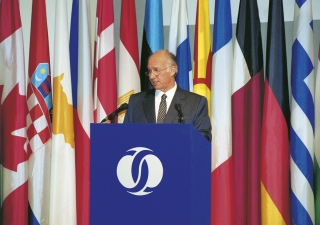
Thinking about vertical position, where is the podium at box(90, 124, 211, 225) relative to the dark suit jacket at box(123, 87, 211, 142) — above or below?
below

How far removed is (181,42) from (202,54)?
0.65 ft

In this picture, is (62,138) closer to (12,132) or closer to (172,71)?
(12,132)

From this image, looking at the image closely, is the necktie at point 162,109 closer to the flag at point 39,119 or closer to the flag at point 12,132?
the flag at point 39,119

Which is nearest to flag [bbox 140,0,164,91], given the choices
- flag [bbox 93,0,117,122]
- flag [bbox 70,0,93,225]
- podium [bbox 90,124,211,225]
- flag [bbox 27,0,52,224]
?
flag [bbox 93,0,117,122]

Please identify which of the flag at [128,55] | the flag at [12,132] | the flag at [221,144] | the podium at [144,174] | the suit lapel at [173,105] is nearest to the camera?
the podium at [144,174]

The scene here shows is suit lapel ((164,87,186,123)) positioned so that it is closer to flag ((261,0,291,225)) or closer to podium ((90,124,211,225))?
podium ((90,124,211,225))

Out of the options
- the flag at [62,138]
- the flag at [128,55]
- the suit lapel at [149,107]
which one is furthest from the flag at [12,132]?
the suit lapel at [149,107]

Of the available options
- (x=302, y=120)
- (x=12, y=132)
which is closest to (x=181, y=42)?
(x=302, y=120)

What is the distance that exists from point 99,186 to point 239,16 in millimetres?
2305

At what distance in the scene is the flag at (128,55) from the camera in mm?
4543

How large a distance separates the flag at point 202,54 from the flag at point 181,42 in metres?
0.06

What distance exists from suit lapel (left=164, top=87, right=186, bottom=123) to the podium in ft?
2.15

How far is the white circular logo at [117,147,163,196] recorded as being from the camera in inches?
104

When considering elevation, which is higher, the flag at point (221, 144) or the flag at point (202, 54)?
the flag at point (202, 54)
